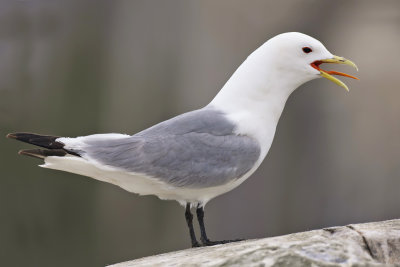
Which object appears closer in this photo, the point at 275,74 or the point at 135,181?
the point at 135,181

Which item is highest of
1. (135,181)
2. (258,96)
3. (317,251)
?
(258,96)

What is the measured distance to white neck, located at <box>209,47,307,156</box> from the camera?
177 cm

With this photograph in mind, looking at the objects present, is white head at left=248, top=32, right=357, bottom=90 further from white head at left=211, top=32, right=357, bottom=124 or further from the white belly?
the white belly

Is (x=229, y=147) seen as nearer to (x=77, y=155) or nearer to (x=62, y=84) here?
(x=77, y=155)

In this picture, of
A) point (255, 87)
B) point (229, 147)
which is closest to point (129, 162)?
point (229, 147)

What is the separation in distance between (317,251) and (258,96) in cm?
62

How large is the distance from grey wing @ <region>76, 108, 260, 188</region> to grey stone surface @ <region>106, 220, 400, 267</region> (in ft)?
0.73

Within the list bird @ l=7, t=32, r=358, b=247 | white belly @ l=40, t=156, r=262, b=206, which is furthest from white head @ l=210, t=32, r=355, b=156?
white belly @ l=40, t=156, r=262, b=206

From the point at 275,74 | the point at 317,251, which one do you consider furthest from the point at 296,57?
the point at 317,251

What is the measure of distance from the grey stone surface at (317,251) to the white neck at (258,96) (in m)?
0.39

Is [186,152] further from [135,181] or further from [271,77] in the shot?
[271,77]

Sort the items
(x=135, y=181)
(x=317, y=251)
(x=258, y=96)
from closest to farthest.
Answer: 1. (x=317, y=251)
2. (x=135, y=181)
3. (x=258, y=96)

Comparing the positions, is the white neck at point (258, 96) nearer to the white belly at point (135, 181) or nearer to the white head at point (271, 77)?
the white head at point (271, 77)

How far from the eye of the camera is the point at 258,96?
5.86ft
